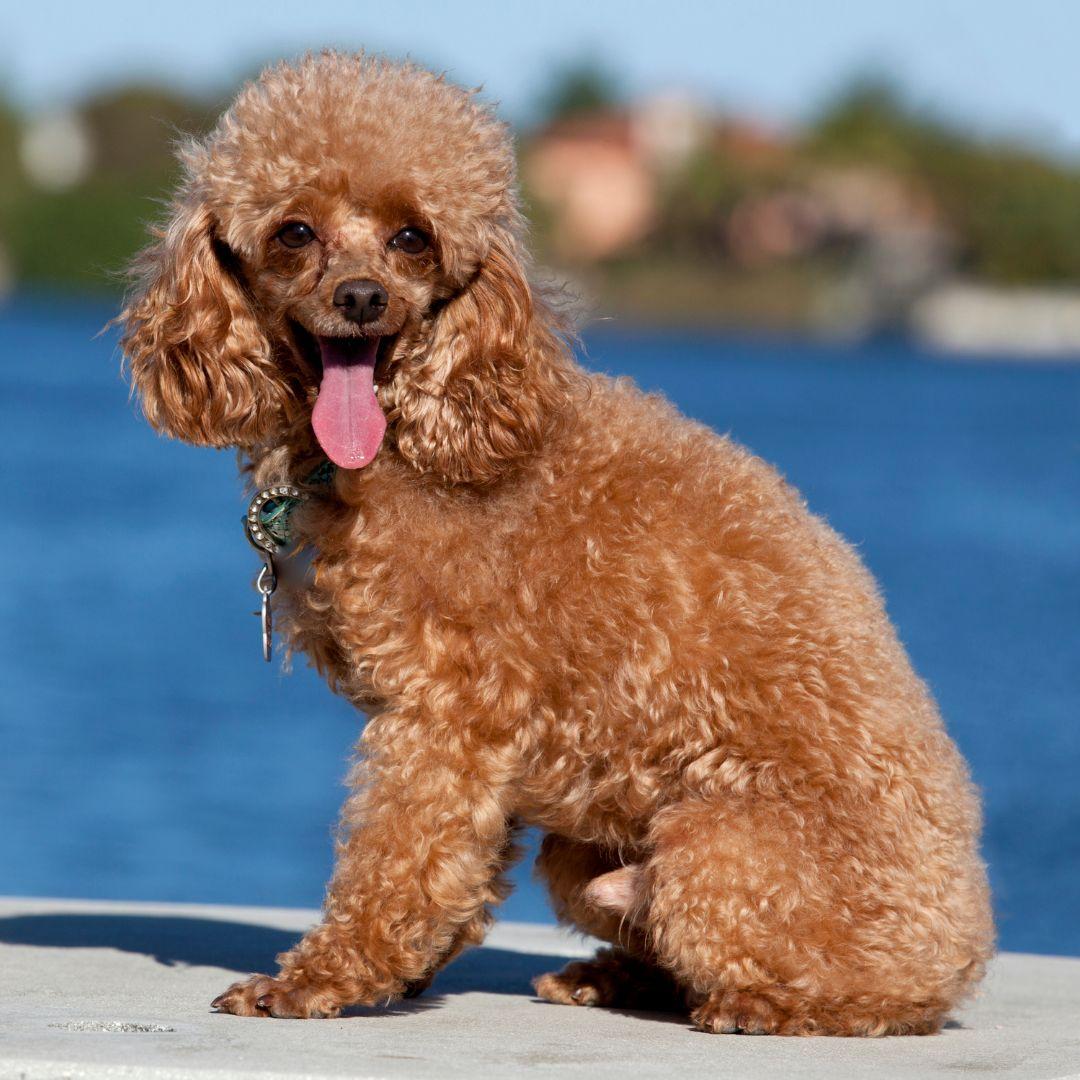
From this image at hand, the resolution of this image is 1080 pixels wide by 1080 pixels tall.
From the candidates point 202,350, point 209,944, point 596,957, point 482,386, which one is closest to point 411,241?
point 482,386

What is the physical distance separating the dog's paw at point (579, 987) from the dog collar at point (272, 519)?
1084 millimetres

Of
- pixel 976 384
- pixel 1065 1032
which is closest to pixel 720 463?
pixel 1065 1032

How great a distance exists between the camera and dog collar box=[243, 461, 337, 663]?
4625 millimetres

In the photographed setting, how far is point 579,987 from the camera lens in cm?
485

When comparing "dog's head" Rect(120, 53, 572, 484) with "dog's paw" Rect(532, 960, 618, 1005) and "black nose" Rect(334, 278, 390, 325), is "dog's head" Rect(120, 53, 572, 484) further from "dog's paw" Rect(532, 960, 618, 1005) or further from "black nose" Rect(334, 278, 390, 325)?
A: "dog's paw" Rect(532, 960, 618, 1005)

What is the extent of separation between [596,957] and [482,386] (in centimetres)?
151

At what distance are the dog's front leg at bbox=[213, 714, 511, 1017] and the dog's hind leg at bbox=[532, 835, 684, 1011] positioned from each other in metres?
0.46

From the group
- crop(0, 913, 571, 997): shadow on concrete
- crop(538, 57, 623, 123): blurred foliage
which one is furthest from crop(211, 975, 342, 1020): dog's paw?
crop(538, 57, 623, 123): blurred foliage

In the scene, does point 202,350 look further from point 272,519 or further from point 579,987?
point 579,987

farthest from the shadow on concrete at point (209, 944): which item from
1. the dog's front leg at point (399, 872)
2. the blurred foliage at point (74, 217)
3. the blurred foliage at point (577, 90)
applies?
the blurred foliage at point (577, 90)

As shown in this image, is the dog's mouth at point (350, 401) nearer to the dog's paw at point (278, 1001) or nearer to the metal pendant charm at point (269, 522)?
the metal pendant charm at point (269, 522)

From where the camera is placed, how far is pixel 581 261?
88.9 meters

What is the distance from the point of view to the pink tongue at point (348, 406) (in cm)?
438

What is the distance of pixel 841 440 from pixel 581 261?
157 ft
